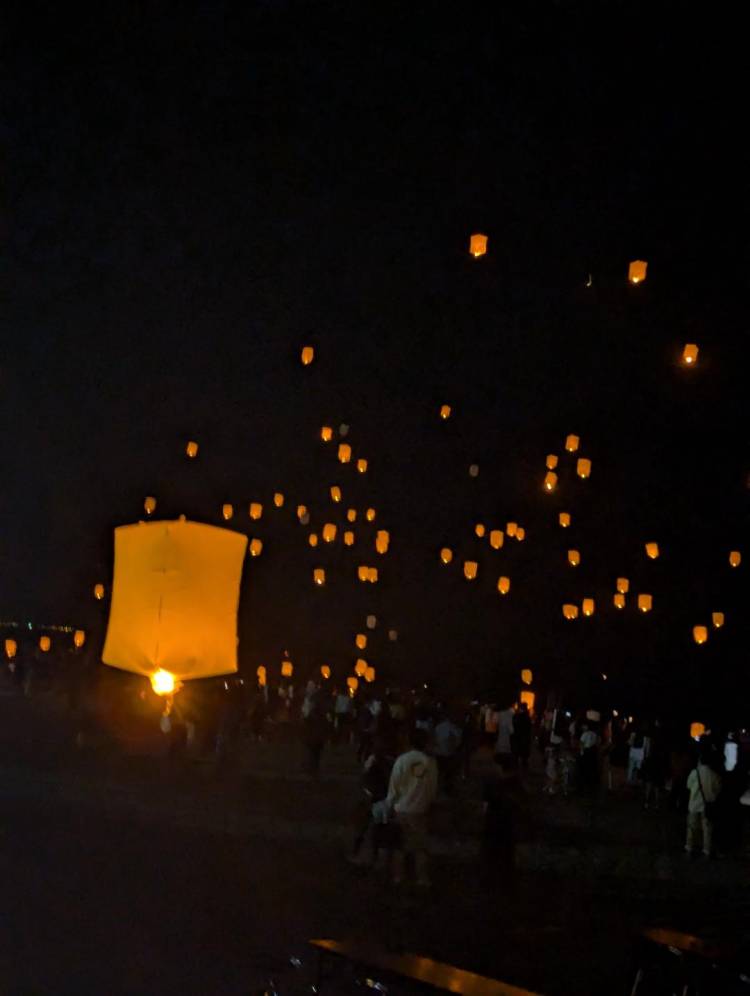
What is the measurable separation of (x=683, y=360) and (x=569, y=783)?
6629 mm

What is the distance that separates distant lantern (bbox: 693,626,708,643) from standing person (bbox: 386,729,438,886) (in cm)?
1657

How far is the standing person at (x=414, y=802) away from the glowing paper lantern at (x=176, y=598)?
6.92 meters

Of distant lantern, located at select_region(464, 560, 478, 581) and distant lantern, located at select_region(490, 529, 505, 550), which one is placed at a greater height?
distant lantern, located at select_region(490, 529, 505, 550)

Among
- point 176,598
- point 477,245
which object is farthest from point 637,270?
point 176,598

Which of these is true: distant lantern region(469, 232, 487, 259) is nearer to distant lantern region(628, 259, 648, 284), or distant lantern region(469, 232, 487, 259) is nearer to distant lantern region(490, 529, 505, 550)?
distant lantern region(628, 259, 648, 284)

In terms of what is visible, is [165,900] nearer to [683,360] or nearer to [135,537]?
[135,537]

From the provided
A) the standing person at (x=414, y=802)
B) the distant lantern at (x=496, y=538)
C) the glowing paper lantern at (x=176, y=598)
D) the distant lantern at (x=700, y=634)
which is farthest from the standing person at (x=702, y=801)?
the distant lantern at (x=496, y=538)

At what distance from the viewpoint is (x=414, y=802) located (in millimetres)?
10531

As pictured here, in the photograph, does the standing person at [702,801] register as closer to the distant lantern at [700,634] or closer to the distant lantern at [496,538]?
the distant lantern at [700,634]

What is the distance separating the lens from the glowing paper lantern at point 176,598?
12.2ft

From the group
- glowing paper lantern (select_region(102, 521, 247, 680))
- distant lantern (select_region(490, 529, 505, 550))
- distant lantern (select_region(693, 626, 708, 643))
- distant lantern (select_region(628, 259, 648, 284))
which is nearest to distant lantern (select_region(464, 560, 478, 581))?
distant lantern (select_region(490, 529, 505, 550))

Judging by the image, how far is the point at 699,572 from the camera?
1077 inches

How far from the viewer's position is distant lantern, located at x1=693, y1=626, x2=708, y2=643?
25938 mm

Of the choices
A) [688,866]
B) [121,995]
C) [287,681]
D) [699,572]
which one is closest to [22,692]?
[287,681]
